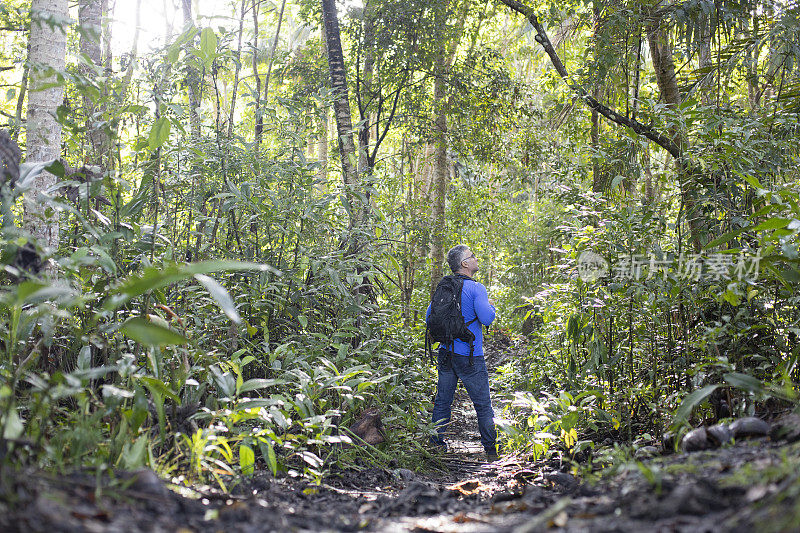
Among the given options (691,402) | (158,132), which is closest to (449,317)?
(691,402)

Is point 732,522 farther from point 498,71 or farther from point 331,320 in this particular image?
point 498,71

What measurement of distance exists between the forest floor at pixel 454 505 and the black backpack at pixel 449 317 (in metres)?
2.13

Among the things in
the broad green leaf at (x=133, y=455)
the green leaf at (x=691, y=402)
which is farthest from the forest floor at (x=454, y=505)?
the green leaf at (x=691, y=402)


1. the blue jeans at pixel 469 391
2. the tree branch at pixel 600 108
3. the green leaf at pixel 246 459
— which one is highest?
the tree branch at pixel 600 108

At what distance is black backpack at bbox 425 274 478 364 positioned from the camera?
4930 millimetres

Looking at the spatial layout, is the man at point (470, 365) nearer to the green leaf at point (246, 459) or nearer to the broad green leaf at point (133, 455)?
the green leaf at point (246, 459)

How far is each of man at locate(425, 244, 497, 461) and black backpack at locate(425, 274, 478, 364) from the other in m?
0.05

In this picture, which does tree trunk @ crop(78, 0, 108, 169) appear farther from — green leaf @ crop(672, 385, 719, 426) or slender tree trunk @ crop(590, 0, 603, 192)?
slender tree trunk @ crop(590, 0, 603, 192)

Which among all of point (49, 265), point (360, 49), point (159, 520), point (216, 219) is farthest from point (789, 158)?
point (360, 49)

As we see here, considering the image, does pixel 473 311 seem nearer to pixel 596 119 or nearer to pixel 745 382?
pixel 745 382

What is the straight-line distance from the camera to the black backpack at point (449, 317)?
4930 millimetres

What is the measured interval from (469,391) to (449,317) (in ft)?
2.24

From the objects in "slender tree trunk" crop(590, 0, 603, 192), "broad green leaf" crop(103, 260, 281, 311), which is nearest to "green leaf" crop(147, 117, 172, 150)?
"broad green leaf" crop(103, 260, 281, 311)

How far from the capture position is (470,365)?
497cm
